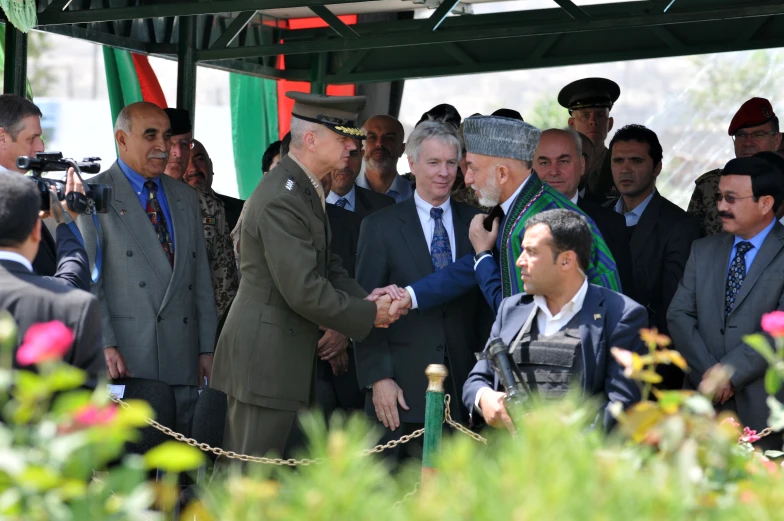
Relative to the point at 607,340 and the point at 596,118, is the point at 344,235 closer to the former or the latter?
the point at 596,118

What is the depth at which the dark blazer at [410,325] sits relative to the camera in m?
5.42

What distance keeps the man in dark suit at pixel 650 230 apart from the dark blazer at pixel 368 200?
1422 millimetres

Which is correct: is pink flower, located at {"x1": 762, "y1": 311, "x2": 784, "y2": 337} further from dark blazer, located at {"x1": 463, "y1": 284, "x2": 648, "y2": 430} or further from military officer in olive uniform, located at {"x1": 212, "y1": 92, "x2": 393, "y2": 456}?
military officer in olive uniform, located at {"x1": 212, "y1": 92, "x2": 393, "y2": 456}

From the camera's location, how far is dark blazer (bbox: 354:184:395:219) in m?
7.01

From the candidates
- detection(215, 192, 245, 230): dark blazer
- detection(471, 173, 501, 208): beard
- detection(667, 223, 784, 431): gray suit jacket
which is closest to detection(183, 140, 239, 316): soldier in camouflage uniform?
detection(215, 192, 245, 230): dark blazer

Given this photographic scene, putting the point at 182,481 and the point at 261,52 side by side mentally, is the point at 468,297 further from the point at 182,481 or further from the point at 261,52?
the point at 261,52

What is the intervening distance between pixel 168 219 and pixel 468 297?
5.32 ft

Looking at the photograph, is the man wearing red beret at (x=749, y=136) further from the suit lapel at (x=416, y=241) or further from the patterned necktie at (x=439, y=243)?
the suit lapel at (x=416, y=241)

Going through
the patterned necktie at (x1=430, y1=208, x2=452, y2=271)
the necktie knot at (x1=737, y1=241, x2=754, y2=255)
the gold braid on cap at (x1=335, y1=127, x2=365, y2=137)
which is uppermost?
the gold braid on cap at (x1=335, y1=127, x2=365, y2=137)

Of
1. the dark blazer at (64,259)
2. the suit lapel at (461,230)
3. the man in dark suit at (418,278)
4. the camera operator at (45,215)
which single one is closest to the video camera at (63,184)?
the camera operator at (45,215)

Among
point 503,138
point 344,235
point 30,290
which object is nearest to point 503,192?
point 503,138

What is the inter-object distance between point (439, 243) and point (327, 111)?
90 centimetres

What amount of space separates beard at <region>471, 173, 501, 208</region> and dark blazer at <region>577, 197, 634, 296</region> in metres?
0.90

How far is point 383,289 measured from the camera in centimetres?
526
